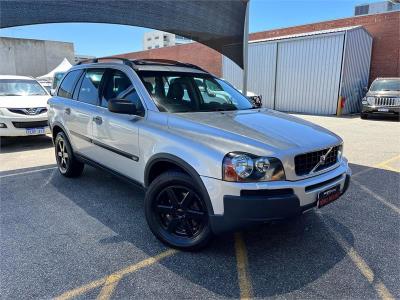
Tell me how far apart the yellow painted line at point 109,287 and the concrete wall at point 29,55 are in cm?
3603

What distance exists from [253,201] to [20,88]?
8.89m

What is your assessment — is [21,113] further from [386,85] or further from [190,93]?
[386,85]

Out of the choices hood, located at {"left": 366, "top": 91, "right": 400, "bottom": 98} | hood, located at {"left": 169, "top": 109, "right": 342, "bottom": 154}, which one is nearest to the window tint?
hood, located at {"left": 169, "top": 109, "right": 342, "bottom": 154}

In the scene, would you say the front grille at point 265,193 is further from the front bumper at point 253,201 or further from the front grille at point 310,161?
the front grille at point 310,161

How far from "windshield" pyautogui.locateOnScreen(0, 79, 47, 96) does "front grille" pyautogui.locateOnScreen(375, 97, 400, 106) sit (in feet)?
41.3

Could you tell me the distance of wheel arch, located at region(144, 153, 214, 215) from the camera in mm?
2814

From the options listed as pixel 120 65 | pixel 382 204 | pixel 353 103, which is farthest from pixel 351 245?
pixel 353 103

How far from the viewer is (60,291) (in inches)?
103

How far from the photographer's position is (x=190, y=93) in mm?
4137

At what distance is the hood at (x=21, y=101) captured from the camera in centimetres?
803

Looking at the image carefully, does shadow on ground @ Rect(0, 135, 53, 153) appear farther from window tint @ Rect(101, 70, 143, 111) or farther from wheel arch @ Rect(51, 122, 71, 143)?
window tint @ Rect(101, 70, 143, 111)

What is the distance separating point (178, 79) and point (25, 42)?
122 feet

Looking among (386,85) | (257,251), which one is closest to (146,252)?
(257,251)

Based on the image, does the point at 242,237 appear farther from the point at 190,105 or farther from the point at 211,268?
the point at 190,105
